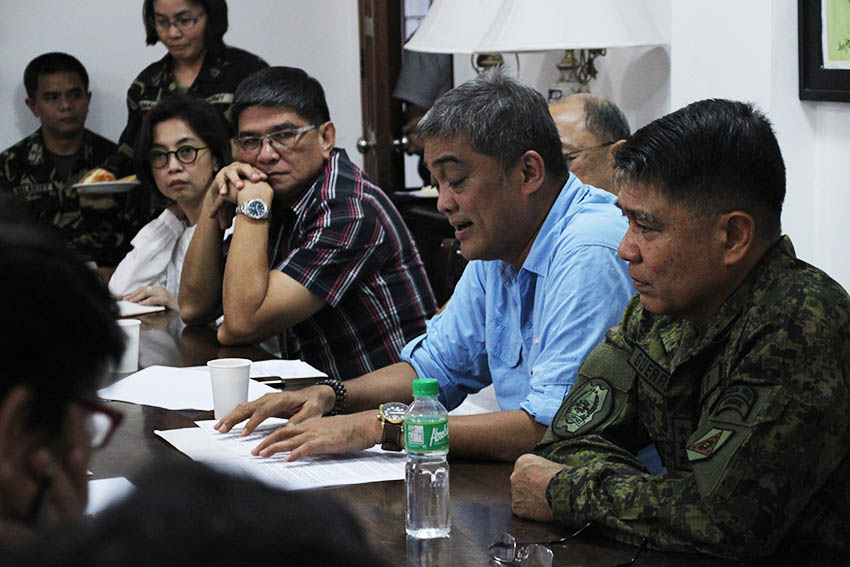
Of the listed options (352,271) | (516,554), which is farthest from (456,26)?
(516,554)

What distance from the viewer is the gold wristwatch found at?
1786 millimetres

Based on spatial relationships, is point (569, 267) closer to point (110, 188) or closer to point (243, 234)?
point (243, 234)

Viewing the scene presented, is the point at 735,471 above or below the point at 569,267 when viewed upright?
below

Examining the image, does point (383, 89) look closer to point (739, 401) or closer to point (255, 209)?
point (255, 209)

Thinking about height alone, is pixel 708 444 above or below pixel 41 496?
below

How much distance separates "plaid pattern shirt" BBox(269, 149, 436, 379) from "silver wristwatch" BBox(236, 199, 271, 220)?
9 cm

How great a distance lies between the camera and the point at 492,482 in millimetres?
1704

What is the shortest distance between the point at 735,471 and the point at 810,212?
5.41 ft

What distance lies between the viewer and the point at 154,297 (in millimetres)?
3471

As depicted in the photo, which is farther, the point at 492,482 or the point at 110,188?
the point at 110,188

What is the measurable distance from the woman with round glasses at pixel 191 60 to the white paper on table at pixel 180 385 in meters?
2.50

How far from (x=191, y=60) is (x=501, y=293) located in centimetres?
309

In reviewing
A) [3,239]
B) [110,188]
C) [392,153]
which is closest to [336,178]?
[110,188]

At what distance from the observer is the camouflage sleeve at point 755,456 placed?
54.4 inches
